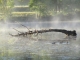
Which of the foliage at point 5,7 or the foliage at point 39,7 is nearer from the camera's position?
the foliage at point 39,7

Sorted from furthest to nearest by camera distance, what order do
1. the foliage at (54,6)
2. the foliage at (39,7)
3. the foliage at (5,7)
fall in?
1. the foliage at (54,6)
2. the foliage at (5,7)
3. the foliage at (39,7)

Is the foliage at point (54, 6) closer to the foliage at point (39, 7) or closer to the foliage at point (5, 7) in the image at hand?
the foliage at point (39, 7)

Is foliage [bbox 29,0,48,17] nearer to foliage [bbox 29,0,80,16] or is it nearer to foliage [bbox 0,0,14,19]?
foliage [bbox 29,0,80,16]

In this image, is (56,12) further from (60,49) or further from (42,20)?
(60,49)

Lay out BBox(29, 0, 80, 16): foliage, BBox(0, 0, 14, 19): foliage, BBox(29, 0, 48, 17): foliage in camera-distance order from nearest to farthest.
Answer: BBox(29, 0, 48, 17): foliage < BBox(0, 0, 14, 19): foliage < BBox(29, 0, 80, 16): foliage

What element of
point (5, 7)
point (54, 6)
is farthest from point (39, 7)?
point (5, 7)

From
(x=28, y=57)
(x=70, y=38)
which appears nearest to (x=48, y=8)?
(x=70, y=38)

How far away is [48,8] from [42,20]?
30.8 ft

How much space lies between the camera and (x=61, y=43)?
5306cm

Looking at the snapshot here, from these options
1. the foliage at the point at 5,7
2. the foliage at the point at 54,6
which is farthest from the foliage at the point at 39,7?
the foliage at the point at 5,7

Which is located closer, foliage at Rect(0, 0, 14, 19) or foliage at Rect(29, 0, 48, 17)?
foliage at Rect(29, 0, 48, 17)

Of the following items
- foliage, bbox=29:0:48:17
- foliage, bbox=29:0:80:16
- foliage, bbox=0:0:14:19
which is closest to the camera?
foliage, bbox=29:0:48:17

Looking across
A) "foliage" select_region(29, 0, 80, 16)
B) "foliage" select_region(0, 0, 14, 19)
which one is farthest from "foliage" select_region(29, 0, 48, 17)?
"foliage" select_region(0, 0, 14, 19)

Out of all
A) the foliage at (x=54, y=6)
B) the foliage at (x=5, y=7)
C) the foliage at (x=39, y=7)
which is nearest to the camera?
the foliage at (x=39, y=7)
